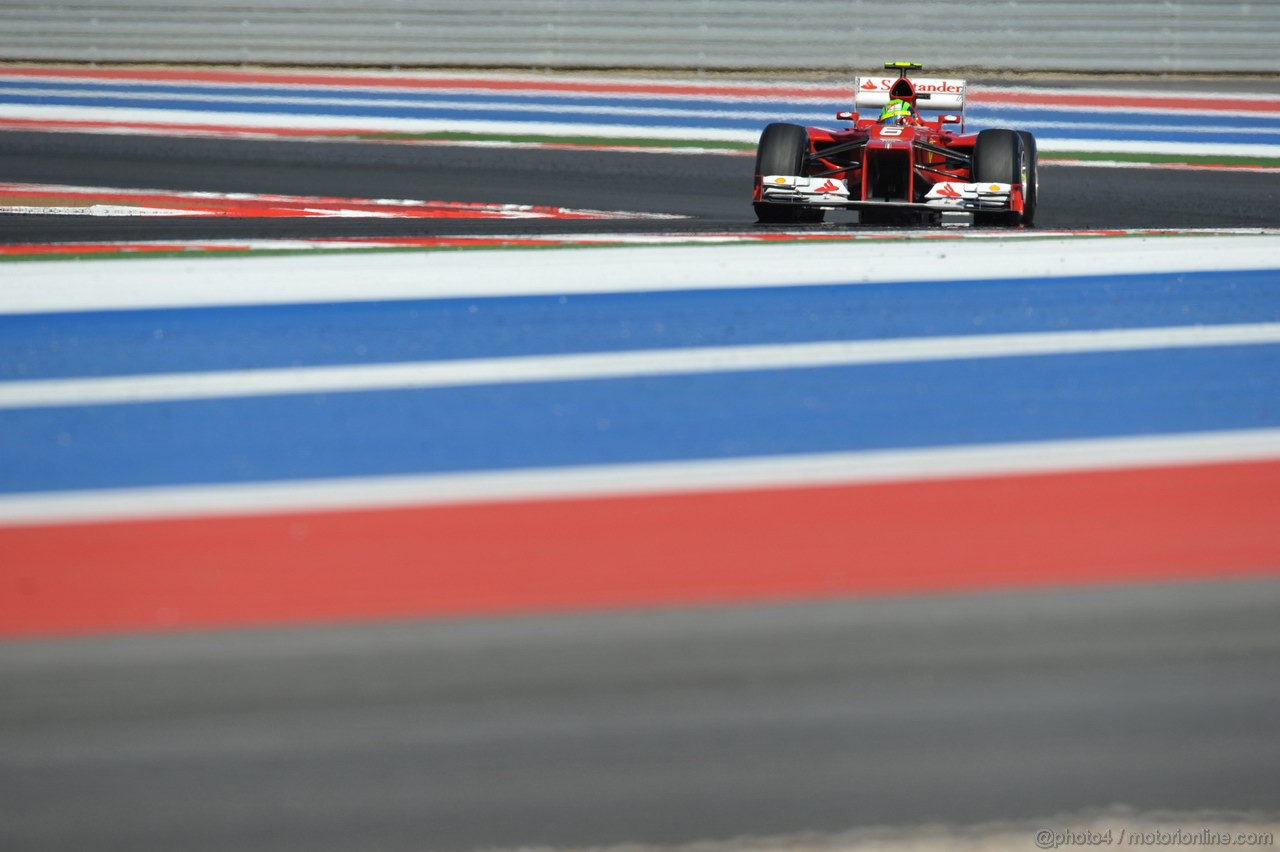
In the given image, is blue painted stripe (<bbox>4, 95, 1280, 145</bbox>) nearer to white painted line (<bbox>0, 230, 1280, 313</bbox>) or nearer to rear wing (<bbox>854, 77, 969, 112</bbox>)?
rear wing (<bbox>854, 77, 969, 112</bbox>)

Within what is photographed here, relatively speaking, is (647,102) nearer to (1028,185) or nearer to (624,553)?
(1028,185)

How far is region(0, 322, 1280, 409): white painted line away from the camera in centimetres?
465

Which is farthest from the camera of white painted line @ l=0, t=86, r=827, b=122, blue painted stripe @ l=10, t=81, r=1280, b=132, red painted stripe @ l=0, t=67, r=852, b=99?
red painted stripe @ l=0, t=67, r=852, b=99

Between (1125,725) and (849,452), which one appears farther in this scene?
(849,452)

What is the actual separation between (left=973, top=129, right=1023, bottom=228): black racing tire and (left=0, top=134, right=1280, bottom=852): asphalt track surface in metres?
5.29

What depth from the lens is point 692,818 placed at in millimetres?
2555

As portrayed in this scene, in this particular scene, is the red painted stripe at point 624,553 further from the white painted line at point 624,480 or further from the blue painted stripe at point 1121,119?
the blue painted stripe at point 1121,119

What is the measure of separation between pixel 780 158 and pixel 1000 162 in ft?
3.91

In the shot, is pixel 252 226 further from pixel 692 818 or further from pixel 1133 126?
pixel 1133 126

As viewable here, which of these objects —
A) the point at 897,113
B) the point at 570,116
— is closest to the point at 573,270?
the point at 897,113

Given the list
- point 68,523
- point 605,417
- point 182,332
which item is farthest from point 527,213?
point 68,523

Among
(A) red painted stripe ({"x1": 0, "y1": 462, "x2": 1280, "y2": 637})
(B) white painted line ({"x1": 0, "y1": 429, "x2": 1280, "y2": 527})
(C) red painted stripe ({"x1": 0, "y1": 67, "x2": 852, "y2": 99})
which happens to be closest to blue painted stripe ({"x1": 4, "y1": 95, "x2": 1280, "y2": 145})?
(C) red painted stripe ({"x1": 0, "y1": 67, "x2": 852, "y2": 99})

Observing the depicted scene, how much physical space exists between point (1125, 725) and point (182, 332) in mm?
3546

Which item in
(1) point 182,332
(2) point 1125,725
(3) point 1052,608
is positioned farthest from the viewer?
(1) point 182,332
